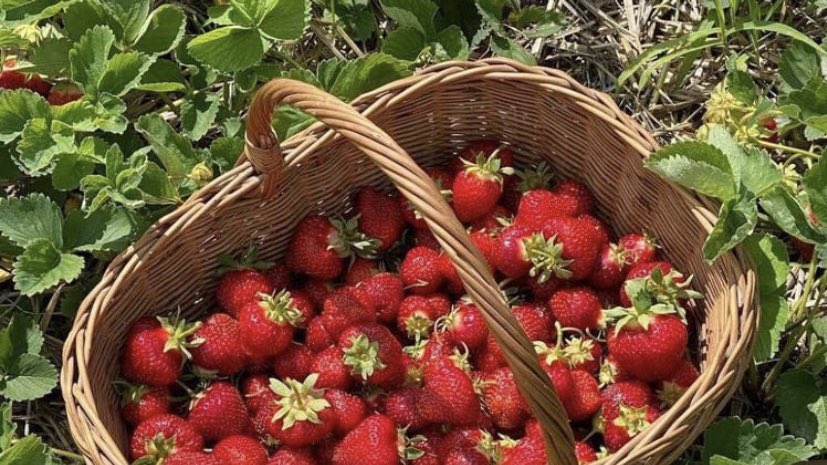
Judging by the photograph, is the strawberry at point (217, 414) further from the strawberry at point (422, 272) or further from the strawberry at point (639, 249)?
the strawberry at point (639, 249)

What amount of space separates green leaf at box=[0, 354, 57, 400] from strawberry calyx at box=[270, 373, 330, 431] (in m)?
0.39

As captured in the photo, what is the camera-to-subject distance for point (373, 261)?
172cm

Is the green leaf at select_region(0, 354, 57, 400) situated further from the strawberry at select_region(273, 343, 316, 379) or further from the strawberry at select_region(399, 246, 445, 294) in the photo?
the strawberry at select_region(399, 246, 445, 294)

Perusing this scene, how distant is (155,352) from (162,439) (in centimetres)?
13

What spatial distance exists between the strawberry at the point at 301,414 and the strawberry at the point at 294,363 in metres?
0.10

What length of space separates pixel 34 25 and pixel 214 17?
37 centimetres

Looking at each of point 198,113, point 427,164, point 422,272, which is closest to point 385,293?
point 422,272

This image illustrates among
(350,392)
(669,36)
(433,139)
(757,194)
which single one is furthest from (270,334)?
(669,36)

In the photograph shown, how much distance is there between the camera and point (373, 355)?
1509 mm

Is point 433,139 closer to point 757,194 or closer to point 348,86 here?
point 348,86

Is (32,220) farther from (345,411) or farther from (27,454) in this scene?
(345,411)

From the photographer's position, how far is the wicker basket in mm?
1274

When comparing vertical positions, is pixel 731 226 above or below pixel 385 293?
above

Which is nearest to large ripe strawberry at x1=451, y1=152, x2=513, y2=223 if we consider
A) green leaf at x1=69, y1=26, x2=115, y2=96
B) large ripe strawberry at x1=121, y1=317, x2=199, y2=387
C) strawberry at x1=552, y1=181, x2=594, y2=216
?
strawberry at x1=552, y1=181, x2=594, y2=216
